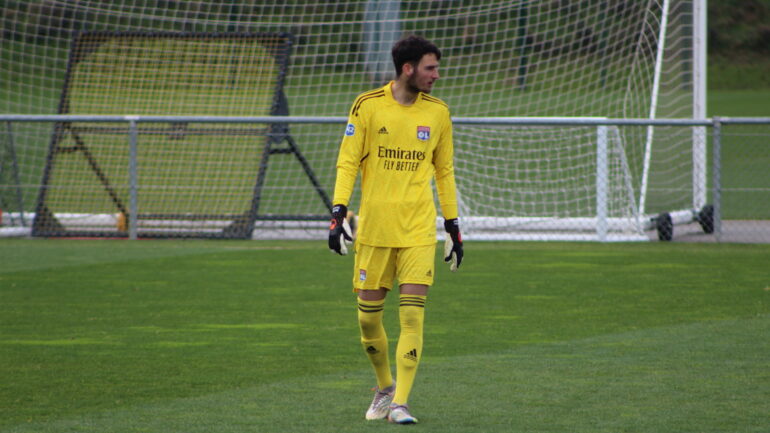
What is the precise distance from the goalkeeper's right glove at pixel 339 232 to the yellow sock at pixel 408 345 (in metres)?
0.39

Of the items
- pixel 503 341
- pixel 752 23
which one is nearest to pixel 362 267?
pixel 503 341

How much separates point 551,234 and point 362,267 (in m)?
8.69

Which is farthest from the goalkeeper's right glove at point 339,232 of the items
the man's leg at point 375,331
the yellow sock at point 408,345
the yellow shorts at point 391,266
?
the yellow sock at point 408,345

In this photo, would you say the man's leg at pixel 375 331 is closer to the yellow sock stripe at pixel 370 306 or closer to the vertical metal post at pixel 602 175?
the yellow sock stripe at pixel 370 306

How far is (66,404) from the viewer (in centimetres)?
586

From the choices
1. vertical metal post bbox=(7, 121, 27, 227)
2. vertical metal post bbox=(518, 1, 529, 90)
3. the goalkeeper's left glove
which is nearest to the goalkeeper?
the goalkeeper's left glove

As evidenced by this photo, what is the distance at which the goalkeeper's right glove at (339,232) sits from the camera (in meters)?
5.57

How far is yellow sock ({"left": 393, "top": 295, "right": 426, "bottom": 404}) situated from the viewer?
5.56 metres

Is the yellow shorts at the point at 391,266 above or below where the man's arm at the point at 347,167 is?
below

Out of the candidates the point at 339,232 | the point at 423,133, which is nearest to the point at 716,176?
the point at 423,133

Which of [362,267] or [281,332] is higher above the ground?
[362,267]

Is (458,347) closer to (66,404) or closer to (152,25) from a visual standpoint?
(66,404)

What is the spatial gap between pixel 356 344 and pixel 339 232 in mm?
2092

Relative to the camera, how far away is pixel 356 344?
7551 millimetres
